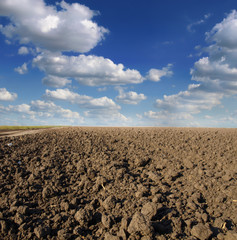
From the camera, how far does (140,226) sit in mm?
4219

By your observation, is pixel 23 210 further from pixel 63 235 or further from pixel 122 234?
pixel 122 234

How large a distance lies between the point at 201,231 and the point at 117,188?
7.54 ft

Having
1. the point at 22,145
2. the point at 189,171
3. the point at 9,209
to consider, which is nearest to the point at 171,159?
the point at 189,171

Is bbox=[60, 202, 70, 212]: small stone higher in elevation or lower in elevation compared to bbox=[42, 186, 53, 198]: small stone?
lower

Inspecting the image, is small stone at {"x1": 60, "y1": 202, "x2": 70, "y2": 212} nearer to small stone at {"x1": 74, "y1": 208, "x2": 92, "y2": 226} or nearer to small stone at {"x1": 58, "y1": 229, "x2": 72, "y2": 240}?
small stone at {"x1": 74, "y1": 208, "x2": 92, "y2": 226}

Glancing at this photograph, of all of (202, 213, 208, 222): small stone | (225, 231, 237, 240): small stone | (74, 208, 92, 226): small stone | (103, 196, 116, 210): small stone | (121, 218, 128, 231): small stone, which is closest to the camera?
(225, 231, 237, 240): small stone

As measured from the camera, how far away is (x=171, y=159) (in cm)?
793

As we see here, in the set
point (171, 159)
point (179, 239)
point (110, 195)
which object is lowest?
point (179, 239)

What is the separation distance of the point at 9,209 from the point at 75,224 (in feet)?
5.65

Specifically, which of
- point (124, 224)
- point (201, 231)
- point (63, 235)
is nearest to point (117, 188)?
point (124, 224)

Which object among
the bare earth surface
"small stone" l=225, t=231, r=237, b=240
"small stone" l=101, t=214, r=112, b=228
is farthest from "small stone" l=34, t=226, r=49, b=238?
"small stone" l=225, t=231, r=237, b=240

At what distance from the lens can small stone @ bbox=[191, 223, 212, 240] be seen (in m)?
4.25

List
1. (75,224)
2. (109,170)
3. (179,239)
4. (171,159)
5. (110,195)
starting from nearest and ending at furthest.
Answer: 1. (179,239)
2. (75,224)
3. (110,195)
4. (109,170)
5. (171,159)

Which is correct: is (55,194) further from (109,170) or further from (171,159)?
(171,159)
